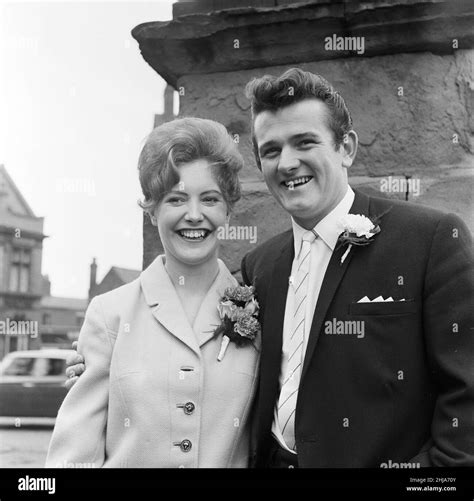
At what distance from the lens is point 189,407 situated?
2.28 meters

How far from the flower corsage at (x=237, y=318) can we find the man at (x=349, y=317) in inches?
1.9

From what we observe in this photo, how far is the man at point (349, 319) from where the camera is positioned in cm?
213

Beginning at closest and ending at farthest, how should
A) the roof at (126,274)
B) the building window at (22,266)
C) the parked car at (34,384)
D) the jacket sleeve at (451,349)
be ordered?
1. the jacket sleeve at (451,349)
2. the roof at (126,274)
3. the parked car at (34,384)
4. the building window at (22,266)

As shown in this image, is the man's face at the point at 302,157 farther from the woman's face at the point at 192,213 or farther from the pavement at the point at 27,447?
the pavement at the point at 27,447

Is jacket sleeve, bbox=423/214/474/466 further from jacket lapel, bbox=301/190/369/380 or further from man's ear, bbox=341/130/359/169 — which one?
man's ear, bbox=341/130/359/169

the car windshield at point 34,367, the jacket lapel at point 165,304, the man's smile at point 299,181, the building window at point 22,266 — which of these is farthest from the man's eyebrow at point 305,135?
the car windshield at point 34,367

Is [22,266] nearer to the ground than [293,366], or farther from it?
farther from it

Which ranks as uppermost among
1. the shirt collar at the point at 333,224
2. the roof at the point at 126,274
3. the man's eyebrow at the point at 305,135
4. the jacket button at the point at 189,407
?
the man's eyebrow at the point at 305,135

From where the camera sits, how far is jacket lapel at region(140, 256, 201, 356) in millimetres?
2359

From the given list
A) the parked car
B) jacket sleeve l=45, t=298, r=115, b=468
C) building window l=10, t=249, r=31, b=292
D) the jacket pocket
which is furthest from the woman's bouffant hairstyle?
building window l=10, t=249, r=31, b=292

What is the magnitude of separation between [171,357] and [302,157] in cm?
74

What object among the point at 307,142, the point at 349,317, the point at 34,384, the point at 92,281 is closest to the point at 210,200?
the point at 307,142

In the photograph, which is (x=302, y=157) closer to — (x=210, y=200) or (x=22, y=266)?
(x=210, y=200)

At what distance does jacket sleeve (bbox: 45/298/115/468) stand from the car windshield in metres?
8.78
